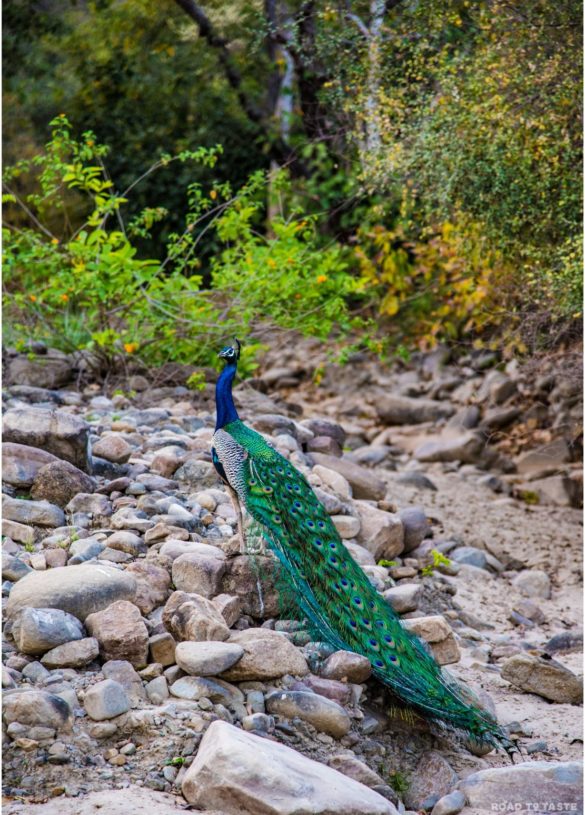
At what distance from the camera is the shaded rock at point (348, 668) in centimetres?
370

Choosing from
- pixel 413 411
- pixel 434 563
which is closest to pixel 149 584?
pixel 434 563

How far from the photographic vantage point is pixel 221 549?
169 inches

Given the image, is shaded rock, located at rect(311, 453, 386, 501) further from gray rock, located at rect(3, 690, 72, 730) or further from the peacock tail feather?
gray rock, located at rect(3, 690, 72, 730)

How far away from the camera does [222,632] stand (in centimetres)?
370

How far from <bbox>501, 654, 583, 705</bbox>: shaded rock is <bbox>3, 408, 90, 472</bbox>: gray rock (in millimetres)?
2266

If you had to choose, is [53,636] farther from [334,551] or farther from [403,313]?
[403,313]

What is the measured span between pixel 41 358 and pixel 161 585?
12.5 ft

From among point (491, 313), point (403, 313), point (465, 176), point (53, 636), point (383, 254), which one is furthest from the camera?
point (403, 313)

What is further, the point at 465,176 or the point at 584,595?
the point at 465,176

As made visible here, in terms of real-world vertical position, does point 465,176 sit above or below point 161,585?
above

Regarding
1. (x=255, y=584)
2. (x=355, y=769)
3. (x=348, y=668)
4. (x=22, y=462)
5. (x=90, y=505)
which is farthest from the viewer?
(x=22, y=462)

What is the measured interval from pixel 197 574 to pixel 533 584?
271cm

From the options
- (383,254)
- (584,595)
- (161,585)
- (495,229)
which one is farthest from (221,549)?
(383,254)

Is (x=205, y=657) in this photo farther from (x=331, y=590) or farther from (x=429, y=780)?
(x=429, y=780)
